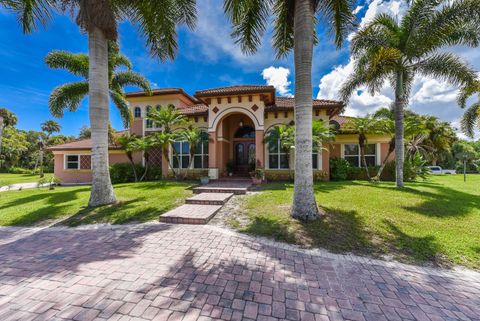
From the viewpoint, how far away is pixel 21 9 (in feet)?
28.9

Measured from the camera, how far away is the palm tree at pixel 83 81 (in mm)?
13328

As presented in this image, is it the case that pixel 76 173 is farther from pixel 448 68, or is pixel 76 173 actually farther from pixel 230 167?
pixel 448 68

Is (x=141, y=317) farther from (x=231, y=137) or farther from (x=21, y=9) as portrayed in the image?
(x=231, y=137)

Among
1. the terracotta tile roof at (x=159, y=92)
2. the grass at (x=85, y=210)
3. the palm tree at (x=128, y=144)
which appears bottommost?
the grass at (x=85, y=210)

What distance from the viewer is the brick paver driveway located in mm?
2799

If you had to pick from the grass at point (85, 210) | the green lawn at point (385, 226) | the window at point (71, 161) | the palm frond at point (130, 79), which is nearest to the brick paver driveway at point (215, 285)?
the green lawn at point (385, 226)

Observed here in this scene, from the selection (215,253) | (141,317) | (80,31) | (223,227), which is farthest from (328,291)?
(80,31)

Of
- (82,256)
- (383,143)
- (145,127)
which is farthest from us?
(145,127)

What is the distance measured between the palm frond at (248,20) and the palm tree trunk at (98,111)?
5.68 metres

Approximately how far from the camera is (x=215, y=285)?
3.36 m

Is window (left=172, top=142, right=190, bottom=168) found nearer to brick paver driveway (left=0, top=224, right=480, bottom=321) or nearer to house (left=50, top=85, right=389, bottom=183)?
house (left=50, top=85, right=389, bottom=183)

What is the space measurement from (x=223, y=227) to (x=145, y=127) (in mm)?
15996

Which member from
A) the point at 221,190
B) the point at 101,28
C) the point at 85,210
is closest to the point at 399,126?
the point at 221,190

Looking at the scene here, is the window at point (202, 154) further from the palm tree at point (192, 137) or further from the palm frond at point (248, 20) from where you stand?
the palm frond at point (248, 20)
